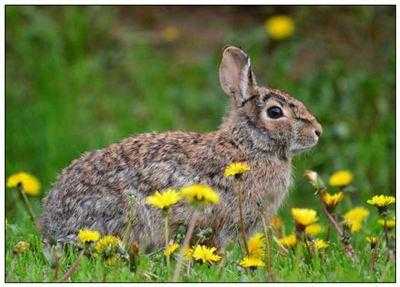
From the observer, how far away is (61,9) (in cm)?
1167

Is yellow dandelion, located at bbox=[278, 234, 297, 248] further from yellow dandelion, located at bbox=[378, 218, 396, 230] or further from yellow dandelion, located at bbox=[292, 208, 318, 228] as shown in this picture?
yellow dandelion, located at bbox=[378, 218, 396, 230]

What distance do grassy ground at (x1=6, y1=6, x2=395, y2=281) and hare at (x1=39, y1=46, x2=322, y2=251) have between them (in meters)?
3.12

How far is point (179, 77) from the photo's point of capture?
37.9ft

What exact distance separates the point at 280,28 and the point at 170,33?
1.13 metres

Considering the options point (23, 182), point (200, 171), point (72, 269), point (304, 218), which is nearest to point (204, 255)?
point (304, 218)

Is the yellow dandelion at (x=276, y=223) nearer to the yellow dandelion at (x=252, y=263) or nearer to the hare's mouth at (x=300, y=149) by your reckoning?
the hare's mouth at (x=300, y=149)

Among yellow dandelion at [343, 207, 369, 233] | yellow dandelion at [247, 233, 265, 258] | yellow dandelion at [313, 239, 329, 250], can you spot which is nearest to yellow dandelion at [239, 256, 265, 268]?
yellow dandelion at [247, 233, 265, 258]

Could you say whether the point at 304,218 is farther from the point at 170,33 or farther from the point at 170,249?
the point at 170,33

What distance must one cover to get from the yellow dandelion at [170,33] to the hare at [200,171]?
470 cm

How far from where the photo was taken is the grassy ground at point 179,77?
10.7 meters

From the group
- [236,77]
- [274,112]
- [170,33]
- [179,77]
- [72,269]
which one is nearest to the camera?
[72,269]

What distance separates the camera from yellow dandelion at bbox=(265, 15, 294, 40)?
11242mm

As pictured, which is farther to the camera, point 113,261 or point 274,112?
point 274,112

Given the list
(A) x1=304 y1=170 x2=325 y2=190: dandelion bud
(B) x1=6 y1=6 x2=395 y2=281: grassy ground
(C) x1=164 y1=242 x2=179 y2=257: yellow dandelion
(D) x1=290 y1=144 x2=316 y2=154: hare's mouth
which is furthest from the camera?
(B) x1=6 y1=6 x2=395 y2=281: grassy ground
